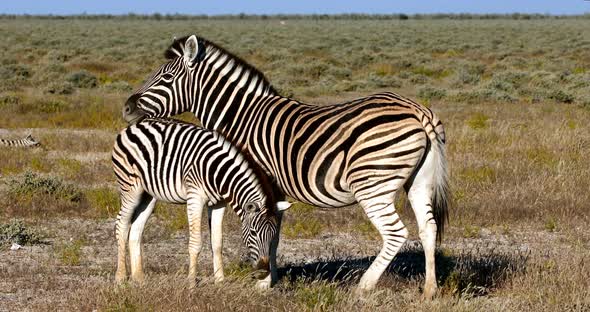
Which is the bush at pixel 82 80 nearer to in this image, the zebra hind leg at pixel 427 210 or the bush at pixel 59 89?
the bush at pixel 59 89

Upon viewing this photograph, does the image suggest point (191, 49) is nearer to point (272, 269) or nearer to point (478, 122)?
point (272, 269)

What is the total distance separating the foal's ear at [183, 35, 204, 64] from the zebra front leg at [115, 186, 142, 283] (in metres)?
1.23

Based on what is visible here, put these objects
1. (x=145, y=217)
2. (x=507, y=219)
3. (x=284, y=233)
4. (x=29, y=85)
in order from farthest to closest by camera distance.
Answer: (x=29, y=85), (x=507, y=219), (x=284, y=233), (x=145, y=217)

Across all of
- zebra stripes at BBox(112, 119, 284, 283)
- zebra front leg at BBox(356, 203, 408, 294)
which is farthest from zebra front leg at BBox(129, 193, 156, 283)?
zebra front leg at BBox(356, 203, 408, 294)

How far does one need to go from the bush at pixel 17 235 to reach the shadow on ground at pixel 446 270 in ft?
9.62

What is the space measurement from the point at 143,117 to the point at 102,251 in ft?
6.81

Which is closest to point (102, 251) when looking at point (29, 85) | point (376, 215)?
point (376, 215)

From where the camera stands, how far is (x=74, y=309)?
5.84m

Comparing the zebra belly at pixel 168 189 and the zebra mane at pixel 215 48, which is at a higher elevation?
the zebra mane at pixel 215 48

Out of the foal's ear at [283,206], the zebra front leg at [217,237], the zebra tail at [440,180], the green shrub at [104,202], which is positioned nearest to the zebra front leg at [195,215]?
the zebra front leg at [217,237]

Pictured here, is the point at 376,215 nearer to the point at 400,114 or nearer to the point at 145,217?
the point at 400,114

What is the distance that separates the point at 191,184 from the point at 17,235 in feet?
10.9

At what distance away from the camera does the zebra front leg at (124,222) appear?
720 cm

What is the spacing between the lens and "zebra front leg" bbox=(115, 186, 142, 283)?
7199 mm
